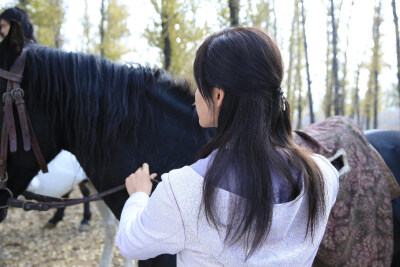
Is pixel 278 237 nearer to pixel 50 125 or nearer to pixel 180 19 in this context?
pixel 50 125

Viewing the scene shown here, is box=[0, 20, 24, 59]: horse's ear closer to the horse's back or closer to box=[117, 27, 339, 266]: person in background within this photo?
box=[117, 27, 339, 266]: person in background

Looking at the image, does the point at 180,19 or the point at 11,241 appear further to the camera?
the point at 180,19

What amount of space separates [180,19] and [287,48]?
42.4ft

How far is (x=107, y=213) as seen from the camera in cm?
321

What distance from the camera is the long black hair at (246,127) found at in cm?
84

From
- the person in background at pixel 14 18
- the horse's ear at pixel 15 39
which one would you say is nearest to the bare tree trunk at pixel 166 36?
the person in background at pixel 14 18

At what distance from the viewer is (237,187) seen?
846mm

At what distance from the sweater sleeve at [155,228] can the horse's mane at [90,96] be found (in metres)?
0.62

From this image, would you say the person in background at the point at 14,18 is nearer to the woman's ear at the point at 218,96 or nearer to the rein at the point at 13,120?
the rein at the point at 13,120

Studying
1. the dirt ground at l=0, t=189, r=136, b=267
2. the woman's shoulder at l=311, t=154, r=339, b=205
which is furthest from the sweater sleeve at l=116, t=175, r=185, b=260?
the dirt ground at l=0, t=189, r=136, b=267

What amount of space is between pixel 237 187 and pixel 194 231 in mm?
168

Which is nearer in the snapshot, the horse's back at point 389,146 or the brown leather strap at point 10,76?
the brown leather strap at point 10,76

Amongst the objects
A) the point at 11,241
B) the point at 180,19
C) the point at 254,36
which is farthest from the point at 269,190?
the point at 180,19

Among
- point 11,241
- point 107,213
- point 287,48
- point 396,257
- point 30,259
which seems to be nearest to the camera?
point 396,257
